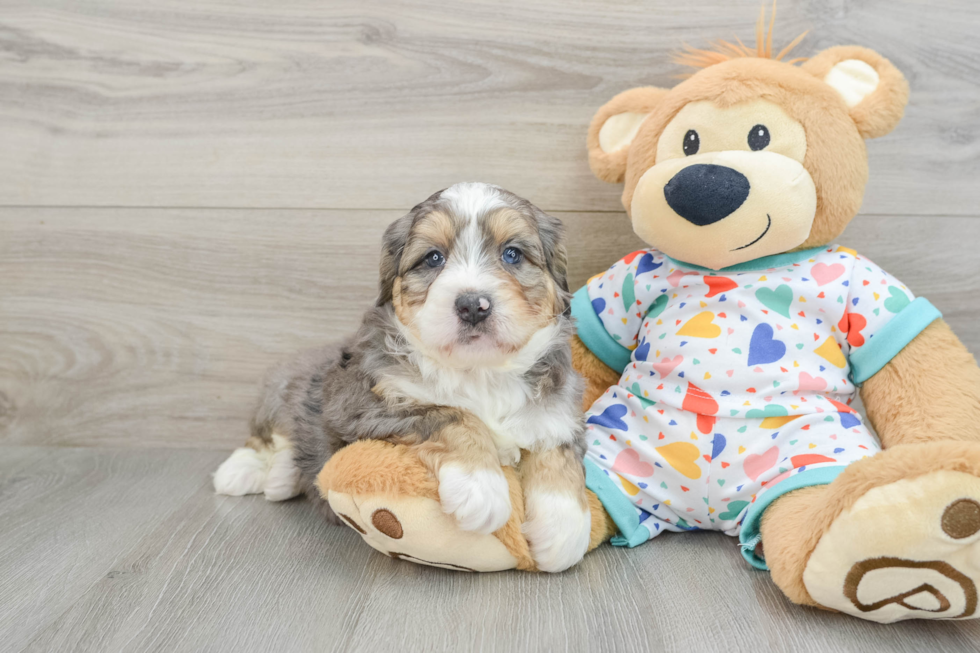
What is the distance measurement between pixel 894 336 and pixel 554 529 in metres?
0.94

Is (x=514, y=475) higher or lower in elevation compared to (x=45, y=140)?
lower

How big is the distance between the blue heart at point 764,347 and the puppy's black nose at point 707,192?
12.0 inches

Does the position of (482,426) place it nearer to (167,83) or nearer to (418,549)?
(418,549)

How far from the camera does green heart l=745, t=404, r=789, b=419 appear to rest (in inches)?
64.0

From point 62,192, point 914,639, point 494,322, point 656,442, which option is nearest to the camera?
point 914,639

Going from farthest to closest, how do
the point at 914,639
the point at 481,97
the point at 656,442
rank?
the point at 481,97 < the point at 656,442 < the point at 914,639

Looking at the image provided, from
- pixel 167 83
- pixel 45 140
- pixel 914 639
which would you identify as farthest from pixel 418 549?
pixel 45 140

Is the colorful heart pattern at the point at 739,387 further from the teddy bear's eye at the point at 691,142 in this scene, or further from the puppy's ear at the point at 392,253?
the puppy's ear at the point at 392,253

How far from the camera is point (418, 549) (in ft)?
4.79

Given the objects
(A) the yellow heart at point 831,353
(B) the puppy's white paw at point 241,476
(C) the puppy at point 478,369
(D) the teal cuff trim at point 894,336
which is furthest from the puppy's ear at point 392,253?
(D) the teal cuff trim at point 894,336

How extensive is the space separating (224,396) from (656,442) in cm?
153

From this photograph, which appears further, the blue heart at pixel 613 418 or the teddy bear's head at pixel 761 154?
the blue heart at pixel 613 418

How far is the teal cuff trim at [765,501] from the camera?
4.85 ft

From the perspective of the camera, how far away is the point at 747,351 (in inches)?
66.3
